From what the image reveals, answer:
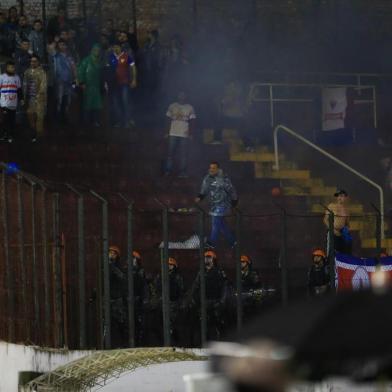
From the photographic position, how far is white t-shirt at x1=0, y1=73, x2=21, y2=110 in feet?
86.9

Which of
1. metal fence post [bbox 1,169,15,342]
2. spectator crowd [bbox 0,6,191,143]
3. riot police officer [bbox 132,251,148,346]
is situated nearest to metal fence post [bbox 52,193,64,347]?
metal fence post [bbox 1,169,15,342]

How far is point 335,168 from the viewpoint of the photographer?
28.8m

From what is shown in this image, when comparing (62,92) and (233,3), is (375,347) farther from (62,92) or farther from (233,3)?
(233,3)

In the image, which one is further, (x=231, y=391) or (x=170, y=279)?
(x=170, y=279)

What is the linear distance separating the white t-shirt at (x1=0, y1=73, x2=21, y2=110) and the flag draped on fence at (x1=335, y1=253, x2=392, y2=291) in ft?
22.3

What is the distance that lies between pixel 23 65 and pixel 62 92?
32.8 inches

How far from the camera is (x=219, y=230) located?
2291 cm

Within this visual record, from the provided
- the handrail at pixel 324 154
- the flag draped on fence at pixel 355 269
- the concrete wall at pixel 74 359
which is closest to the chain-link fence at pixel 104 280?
the flag draped on fence at pixel 355 269

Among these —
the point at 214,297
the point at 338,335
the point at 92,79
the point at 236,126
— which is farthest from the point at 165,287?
the point at 338,335

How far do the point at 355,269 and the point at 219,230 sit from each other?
217cm

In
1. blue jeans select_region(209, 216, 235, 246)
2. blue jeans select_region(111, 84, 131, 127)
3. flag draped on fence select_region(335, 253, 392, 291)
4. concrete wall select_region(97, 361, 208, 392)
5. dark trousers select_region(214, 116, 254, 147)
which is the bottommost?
concrete wall select_region(97, 361, 208, 392)

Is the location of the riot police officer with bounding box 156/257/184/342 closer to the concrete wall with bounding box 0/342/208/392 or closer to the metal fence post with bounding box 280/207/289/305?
the concrete wall with bounding box 0/342/208/392

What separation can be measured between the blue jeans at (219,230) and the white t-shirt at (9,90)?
4.79 meters

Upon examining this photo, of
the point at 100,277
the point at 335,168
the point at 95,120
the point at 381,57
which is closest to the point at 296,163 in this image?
the point at 335,168
